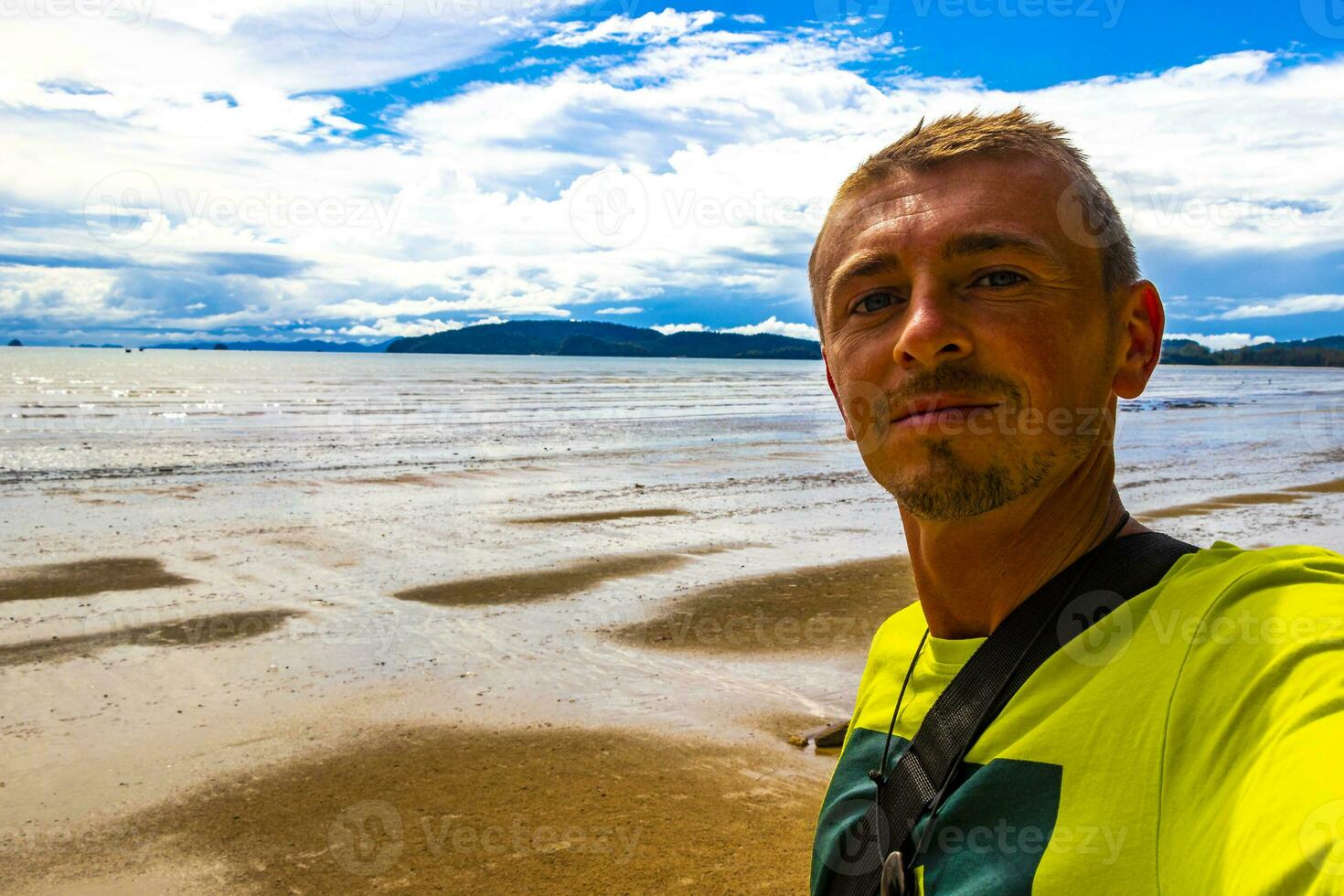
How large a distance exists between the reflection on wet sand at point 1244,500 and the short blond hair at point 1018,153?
1488cm

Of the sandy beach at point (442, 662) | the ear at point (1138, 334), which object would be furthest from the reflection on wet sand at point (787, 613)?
the ear at point (1138, 334)

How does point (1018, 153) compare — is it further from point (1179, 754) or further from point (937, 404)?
point (1179, 754)

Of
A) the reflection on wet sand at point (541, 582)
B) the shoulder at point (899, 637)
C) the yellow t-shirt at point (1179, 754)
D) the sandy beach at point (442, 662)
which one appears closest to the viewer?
the yellow t-shirt at point (1179, 754)

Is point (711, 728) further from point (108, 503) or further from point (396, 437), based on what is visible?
point (396, 437)

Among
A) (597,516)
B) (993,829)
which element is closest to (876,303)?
(993,829)

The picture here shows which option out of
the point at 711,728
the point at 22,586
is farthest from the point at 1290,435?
the point at 22,586

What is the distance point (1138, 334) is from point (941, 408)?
505mm

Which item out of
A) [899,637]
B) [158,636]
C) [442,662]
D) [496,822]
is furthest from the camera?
[158,636]

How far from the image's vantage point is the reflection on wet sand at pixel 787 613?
920 cm

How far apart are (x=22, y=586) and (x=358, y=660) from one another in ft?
17.6

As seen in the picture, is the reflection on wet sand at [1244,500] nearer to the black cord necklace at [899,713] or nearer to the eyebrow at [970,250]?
the black cord necklace at [899,713]

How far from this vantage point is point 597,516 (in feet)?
53.6

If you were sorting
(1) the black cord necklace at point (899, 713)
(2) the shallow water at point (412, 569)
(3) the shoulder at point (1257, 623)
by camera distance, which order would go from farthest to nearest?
(2) the shallow water at point (412, 569)
(1) the black cord necklace at point (899, 713)
(3) the shoulder at point (1257, 623)

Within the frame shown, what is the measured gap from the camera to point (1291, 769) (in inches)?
41.6
